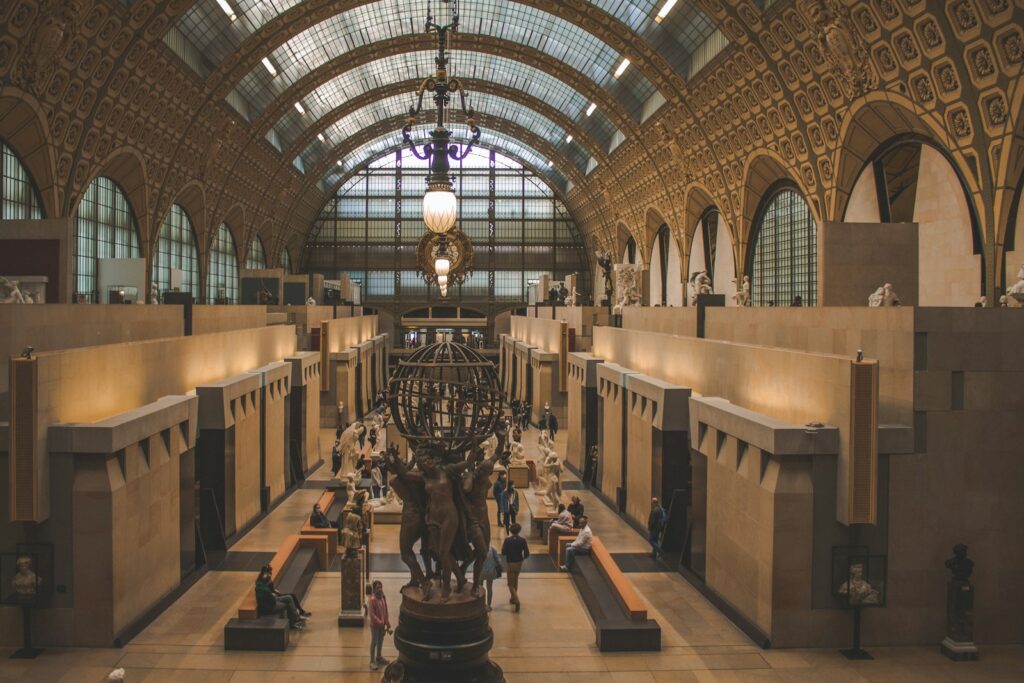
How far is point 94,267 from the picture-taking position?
33469 millimetres

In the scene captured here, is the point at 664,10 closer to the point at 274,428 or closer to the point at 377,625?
the point at 274,428

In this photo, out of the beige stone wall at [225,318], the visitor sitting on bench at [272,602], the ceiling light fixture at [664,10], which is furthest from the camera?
the ceiling light fixture at [664,10]

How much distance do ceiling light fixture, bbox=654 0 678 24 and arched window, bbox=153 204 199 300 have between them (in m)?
21.4

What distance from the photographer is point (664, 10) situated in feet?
110

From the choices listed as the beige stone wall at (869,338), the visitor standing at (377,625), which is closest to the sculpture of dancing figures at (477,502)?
the visitor standing at (377,625)

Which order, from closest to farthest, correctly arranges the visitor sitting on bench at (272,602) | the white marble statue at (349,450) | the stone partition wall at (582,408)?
1. the visitor sitting on bench at (272,602)
2. the white marble statue at (349,450)
3. the stone partition wall at (582,408)

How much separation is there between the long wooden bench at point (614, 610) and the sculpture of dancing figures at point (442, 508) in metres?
3.25

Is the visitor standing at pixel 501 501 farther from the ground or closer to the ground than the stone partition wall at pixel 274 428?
closer to the ground

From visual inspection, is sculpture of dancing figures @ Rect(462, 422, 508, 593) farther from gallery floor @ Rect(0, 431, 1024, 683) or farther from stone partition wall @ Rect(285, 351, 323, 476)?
stone partition wall @ Rect(285, 351, 323, 476)

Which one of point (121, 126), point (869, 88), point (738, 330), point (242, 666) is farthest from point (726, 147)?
point (242, 666)

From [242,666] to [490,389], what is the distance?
192 inches

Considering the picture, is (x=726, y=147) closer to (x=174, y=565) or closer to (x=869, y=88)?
(x=869, y=88)

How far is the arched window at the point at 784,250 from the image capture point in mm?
33031

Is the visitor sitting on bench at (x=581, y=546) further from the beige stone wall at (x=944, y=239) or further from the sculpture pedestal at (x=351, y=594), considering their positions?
the beige stone wall at (x=944, y=239)
